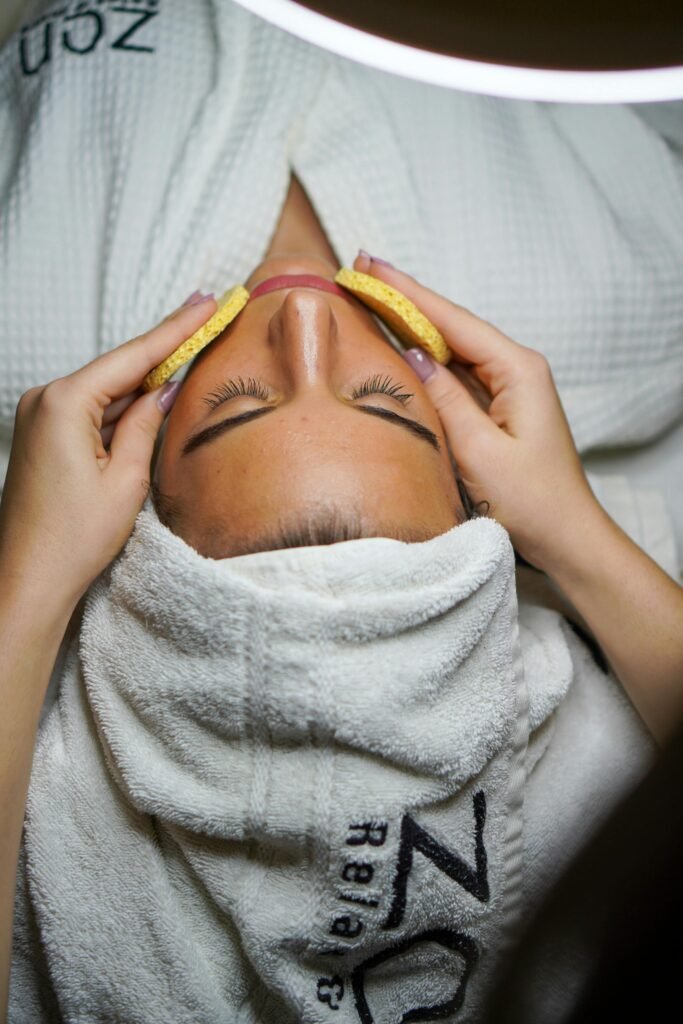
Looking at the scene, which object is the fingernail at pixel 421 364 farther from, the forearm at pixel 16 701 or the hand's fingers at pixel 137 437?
the forearm at pixel 16 701

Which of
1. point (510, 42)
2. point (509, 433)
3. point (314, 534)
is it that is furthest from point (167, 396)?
point (510, 42)

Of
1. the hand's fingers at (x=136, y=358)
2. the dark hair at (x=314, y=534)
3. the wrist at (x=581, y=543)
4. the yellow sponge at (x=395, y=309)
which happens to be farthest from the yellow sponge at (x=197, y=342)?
the wrist at (x=581, y=543)

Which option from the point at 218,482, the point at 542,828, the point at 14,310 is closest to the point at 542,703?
the point at 542,828

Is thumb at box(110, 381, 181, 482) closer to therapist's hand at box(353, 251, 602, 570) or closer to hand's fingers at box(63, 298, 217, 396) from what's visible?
hand's fingers at box(63, 298, 217, 396)

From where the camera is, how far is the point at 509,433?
1.09m

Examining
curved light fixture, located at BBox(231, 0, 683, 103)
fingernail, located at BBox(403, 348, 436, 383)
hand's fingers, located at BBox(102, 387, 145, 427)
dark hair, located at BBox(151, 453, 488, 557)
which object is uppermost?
curved light fixture, located at BBox(231, 0, 683, 103)

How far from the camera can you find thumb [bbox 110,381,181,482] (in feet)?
3.19

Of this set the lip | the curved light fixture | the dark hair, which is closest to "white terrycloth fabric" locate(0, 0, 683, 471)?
the lip

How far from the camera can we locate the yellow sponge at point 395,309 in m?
1.08

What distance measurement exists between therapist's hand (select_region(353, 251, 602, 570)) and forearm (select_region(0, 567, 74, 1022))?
19.8 inches

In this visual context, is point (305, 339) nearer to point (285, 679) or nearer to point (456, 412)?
point (456, 412)

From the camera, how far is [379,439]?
0.91 m

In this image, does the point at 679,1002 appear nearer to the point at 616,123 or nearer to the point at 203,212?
the point at 203,212

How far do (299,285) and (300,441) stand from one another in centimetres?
29
